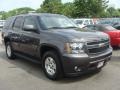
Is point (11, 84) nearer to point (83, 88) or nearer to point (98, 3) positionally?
point (83, 88)

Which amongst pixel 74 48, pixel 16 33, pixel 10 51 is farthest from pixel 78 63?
pixel 10 51

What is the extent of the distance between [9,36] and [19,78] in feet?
9.39

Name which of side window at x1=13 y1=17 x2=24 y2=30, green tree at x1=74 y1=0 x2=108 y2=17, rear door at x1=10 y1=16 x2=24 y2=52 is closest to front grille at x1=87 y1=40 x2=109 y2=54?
rear door at x1=10 y1=16 x2=24 y2=52

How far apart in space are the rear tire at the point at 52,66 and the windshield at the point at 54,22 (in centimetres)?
96

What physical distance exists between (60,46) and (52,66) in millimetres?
706

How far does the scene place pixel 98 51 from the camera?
628cm

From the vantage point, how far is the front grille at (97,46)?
6020 millimetres

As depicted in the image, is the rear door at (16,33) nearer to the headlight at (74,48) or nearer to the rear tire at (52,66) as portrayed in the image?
the rear tire at (52,66)

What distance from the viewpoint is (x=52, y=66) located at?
6426mm

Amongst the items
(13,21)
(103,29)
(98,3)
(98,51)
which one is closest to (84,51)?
(98,51)

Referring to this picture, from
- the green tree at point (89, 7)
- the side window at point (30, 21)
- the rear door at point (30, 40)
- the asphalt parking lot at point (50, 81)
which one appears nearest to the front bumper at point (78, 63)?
the asphalt parking lot at point (50, 81)

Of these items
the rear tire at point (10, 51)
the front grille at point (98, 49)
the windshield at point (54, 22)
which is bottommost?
the rear tire at point (10, 51)

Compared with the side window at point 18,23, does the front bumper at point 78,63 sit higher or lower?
lower

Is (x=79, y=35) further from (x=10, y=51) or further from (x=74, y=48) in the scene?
(x=10, y=51)
